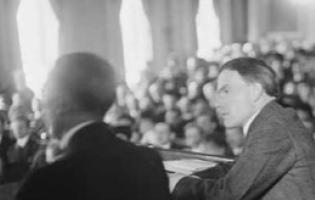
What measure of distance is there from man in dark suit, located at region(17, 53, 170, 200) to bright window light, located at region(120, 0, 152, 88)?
10.5 metres

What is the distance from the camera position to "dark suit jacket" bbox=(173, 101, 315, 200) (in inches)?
71.7

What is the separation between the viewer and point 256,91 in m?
1.96

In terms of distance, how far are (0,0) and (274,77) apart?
8.36 meters

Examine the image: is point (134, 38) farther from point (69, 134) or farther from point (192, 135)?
point (69, 134)

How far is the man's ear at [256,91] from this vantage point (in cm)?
195

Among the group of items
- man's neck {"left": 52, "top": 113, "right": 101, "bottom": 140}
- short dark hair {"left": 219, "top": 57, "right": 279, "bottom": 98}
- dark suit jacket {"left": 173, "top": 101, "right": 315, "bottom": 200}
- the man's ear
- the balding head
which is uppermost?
the balding head

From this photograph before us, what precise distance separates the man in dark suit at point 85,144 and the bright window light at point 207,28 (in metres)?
13.5

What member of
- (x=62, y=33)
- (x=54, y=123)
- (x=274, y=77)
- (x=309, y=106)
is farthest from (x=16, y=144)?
(x=62, y=33)

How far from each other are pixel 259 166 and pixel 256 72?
0.35 meters

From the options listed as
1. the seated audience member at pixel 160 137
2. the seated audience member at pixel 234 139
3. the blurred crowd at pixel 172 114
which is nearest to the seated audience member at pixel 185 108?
the blurred crowd at pixel 172 114

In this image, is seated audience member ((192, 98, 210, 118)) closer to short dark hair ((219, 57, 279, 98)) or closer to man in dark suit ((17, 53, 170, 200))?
short dark hair ((219, 57, 279, 98))

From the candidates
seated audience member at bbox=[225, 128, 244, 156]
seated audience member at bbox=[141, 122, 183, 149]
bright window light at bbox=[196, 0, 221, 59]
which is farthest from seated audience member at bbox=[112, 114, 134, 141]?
bright window light at bbox=[196, 0, 221, 59]

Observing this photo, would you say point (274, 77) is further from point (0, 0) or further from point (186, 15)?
point (186, 15)

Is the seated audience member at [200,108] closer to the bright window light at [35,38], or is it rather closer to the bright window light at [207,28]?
the bright window light at [35,38]
